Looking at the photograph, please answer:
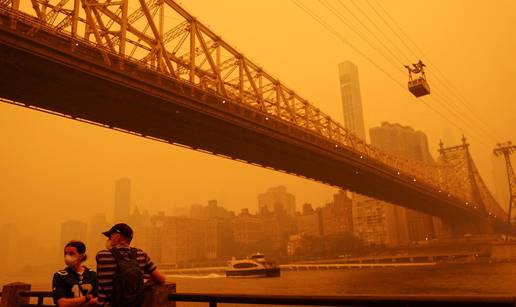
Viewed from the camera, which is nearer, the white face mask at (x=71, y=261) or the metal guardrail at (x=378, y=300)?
the metal guardrail at (x=378, y=300)

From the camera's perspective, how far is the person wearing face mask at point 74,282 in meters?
3.84

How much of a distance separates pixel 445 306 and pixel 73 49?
1943cm

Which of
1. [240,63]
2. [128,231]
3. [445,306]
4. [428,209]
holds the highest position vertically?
[240,63]

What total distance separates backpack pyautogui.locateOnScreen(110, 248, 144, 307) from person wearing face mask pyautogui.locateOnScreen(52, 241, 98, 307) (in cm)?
42

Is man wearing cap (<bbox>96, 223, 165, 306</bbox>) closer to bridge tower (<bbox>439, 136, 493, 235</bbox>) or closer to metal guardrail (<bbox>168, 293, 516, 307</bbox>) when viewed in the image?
metal guardrail (<bbox>168, 293, 516, 307</bbox>)

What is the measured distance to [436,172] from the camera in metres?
86.3

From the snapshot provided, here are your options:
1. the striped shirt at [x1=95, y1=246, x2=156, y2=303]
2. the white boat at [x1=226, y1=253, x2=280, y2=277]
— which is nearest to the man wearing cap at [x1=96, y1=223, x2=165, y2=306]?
the striped shirt at [x1=95, y1=246, x2=156, y2=303]

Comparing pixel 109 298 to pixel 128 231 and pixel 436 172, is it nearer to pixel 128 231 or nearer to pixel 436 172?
pixel 128 231

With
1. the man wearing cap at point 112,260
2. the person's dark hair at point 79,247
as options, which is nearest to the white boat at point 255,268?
the person's dark hair at point 79,247

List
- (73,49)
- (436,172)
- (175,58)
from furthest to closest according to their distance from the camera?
(436,172) → (175,58) → (73,49)

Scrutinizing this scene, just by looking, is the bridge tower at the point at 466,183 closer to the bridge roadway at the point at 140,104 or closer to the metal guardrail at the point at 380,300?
the bridge roadway at the point at 140,104

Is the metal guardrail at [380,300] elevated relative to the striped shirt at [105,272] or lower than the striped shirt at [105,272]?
lower

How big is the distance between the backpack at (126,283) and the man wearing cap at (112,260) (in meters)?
0.05

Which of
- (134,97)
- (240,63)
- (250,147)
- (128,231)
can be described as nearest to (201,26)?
(240,63)
